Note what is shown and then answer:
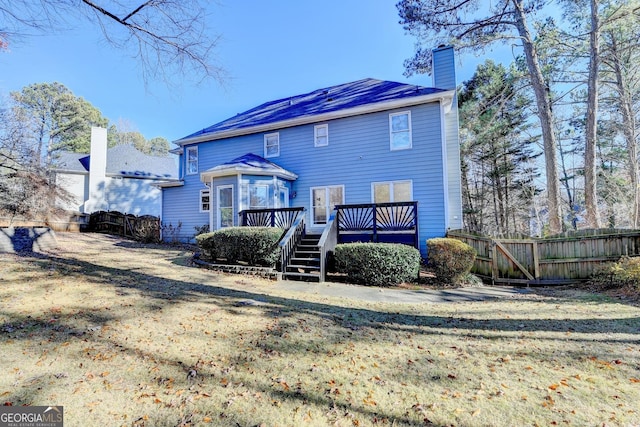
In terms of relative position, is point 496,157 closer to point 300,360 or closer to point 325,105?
point 325,105

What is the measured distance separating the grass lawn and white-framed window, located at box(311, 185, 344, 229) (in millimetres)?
7213

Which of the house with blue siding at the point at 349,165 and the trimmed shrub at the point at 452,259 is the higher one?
the house with blue siding at the point at 349,165

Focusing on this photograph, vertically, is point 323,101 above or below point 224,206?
above

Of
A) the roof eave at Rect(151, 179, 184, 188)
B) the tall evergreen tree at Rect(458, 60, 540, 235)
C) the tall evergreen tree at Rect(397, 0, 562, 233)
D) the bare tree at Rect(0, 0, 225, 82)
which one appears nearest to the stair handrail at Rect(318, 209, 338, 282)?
the bare tree at Rect(0, 0, 225, 82)

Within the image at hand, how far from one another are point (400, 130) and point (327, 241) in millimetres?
5734

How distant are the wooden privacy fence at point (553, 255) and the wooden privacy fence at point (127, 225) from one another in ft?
46.3

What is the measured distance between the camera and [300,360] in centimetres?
316

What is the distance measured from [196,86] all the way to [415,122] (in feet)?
26.1

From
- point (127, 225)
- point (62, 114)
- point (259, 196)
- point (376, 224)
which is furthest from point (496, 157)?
point (62, 114)

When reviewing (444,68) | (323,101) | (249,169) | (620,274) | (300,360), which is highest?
(444,68)

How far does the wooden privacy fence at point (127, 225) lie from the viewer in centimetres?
1405

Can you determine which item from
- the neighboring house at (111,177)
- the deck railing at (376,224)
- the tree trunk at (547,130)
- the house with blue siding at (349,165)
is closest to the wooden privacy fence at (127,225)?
the house with blue siding at (349,165)

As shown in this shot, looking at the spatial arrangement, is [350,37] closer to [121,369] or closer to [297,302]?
[297,302]

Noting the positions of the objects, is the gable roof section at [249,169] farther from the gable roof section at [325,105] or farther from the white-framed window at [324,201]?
the gable roof section at [325,105]
